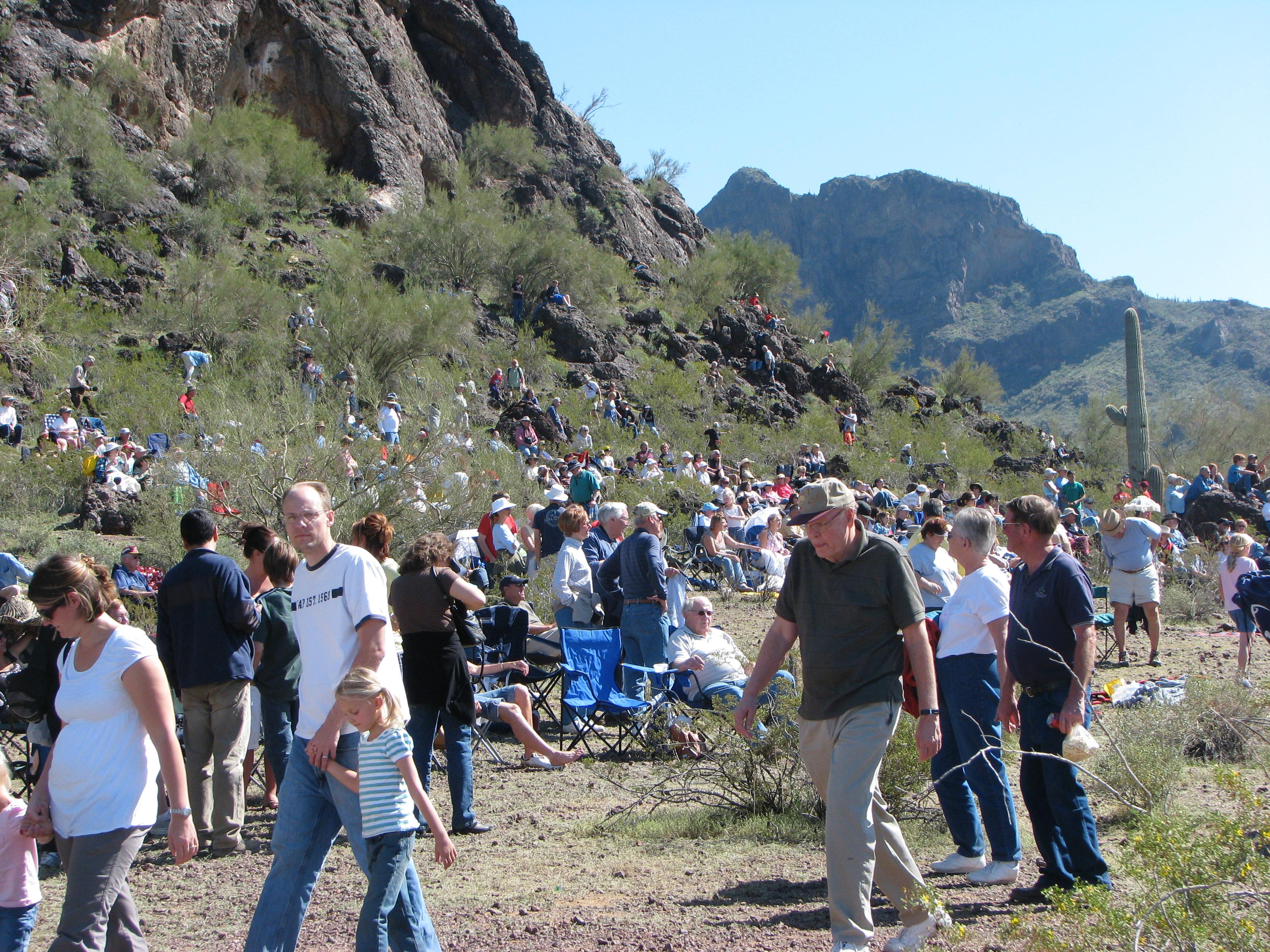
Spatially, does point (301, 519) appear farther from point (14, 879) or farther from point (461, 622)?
point (461, 622)

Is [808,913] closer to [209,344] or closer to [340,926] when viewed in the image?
[340,926]

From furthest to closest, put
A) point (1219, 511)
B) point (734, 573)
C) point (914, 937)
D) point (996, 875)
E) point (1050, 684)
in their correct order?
1. point (1219, 511)
2. point (734, 573)
3. point (996, 875)
4. point (1050, 684)
5. point (914, 937)

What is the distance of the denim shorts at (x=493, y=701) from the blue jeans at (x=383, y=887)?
3.01 metres

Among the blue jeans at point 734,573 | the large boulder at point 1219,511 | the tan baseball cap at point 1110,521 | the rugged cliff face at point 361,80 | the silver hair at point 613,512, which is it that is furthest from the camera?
the rugged cliff face at point 361,80

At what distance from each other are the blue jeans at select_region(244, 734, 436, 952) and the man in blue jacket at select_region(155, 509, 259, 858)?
1650mm

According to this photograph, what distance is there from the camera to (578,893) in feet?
13.6

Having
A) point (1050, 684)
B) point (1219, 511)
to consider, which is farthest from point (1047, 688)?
point (1219, 511)

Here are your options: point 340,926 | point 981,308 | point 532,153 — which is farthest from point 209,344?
point 981,308

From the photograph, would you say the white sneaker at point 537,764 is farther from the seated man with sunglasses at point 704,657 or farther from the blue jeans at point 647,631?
the seated man with sunglasses at point 704,657

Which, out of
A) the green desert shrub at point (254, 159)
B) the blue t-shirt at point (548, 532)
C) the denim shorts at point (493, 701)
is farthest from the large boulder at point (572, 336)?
the denim shorts at point (493, 701)

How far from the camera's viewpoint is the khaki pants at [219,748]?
4.67 metres

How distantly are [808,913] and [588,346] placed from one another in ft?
97.6

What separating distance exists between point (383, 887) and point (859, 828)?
148 cm

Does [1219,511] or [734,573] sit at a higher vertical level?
[1219,511]
